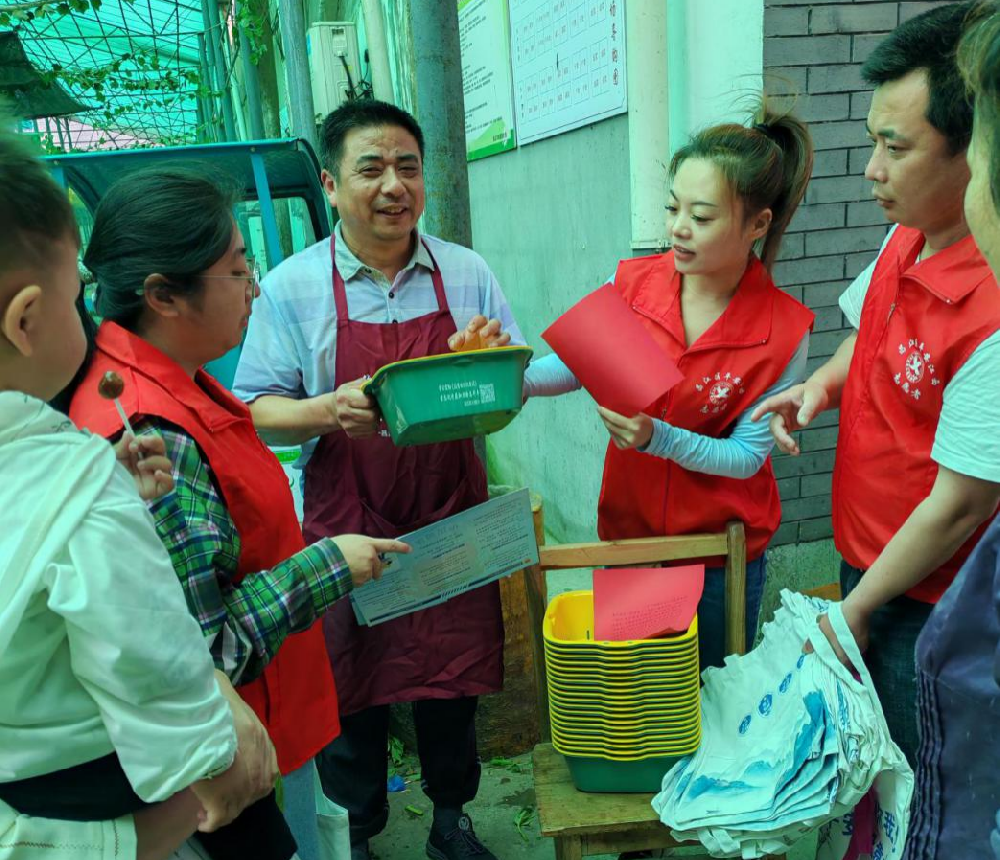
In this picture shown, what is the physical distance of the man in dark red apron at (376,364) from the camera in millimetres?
1923

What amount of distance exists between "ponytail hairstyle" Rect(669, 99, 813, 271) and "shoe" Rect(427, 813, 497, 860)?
1.73 metres

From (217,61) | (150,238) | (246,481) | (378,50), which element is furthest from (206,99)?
(246,481)

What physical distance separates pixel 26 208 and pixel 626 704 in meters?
1.36

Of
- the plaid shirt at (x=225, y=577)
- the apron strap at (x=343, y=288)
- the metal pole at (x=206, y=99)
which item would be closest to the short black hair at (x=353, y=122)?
the apron strap at (x=343, y=288)

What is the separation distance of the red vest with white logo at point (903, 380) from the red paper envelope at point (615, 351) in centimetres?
37

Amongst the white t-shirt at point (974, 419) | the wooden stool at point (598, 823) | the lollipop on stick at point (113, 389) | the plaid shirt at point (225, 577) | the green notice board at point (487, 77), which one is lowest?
the wooden stool at point (598, 823)

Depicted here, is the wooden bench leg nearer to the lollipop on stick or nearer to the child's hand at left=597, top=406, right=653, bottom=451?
the child's hand at left=597, top=406, right=653, bottom=451

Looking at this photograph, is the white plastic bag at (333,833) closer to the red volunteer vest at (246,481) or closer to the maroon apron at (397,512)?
the red volunteer vest at (246,481)

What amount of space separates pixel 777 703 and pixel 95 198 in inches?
146

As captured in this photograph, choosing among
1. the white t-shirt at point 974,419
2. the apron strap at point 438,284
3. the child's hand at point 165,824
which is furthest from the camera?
the apron strap at point 438,284

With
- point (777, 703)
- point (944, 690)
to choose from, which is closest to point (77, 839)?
point (944, 690)

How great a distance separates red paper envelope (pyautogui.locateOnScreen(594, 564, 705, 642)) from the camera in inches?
66.9

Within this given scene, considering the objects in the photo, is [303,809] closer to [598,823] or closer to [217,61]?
[598,823]

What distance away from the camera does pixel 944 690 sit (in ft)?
3.10
